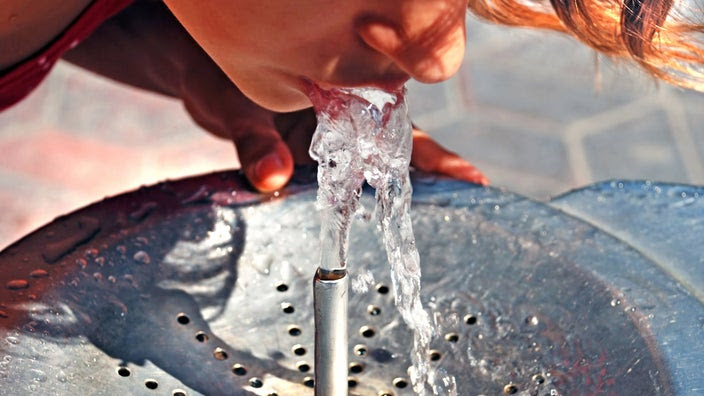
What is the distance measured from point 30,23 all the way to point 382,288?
41cm

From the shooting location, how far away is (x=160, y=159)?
188 cm

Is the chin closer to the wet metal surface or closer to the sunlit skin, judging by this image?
the sunlit skin

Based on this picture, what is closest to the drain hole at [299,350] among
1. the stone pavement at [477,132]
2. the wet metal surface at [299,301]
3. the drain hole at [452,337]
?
the wet metal surface at [299,301]

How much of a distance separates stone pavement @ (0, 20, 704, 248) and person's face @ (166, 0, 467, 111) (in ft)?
3.69

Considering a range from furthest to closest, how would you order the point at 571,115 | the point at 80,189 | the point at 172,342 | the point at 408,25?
the point at 571,115 < the point at 80,189 < the point at 172,342 < the point at 408,25

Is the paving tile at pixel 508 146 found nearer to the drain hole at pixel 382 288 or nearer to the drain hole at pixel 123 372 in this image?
the drain hole at pixel 382 288

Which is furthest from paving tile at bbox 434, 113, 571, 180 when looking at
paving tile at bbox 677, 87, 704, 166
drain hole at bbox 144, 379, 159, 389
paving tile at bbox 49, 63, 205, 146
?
drain hole at bbox 144, 379, 159, 389

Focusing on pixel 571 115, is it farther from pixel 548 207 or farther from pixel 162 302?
pixel 162 302

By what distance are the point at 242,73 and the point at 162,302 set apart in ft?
0.77

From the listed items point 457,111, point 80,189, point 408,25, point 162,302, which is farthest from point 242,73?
point 457,111

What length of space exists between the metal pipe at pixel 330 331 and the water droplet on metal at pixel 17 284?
8.3 inches

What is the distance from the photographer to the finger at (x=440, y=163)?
98cm

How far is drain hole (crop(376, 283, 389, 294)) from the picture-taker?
35.4 inches

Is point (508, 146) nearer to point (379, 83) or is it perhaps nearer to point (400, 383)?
point (400, 383)
